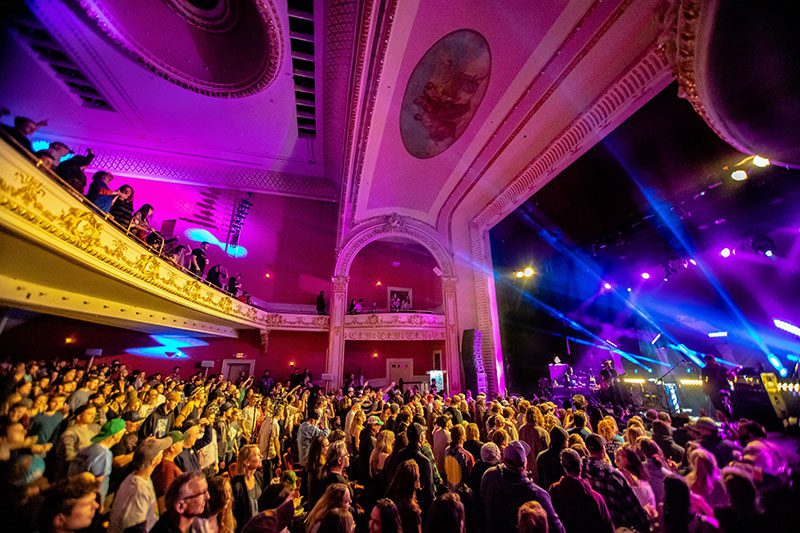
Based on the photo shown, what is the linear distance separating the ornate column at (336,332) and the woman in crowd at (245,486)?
9929 millimetres

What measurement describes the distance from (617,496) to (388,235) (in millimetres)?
12614

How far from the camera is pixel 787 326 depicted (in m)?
8.91

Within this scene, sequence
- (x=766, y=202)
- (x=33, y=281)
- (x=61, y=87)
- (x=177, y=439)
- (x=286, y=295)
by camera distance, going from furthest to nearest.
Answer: (x=286, y=295)
(x=61, y=87)
(x=766, y=202)
(x=33, y=281)
(x=177, y=439)

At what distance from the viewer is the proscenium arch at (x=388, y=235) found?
1427cm

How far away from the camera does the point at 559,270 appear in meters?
12.4

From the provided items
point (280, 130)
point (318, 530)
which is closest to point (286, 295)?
point (280, 130)

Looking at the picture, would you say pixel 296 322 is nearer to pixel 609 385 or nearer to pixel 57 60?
pixel 57 60

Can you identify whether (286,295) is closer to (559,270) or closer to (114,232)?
(114,232)

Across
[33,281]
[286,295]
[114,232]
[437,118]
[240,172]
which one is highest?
[240,172]

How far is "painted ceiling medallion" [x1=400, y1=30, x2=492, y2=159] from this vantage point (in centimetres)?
690

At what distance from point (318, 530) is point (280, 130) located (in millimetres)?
13665

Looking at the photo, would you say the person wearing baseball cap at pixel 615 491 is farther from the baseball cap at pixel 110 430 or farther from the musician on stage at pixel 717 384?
the musician on stage at pixel 717 384

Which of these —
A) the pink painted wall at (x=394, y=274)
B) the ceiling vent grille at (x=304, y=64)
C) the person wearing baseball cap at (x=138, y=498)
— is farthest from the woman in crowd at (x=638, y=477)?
the pink painted wall at (x=394, y=274)

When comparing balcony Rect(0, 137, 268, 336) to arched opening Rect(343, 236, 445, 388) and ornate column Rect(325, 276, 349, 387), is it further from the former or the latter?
arched opening Rect(343, 236, 445, 388)
